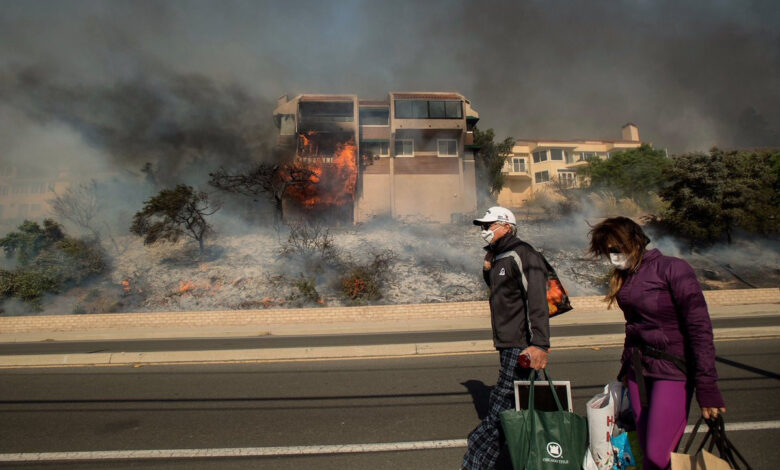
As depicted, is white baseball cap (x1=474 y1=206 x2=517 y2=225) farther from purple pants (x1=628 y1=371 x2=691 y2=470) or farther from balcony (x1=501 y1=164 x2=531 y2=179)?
balcony (x1=501 y1=164 x2=531 y2=179)

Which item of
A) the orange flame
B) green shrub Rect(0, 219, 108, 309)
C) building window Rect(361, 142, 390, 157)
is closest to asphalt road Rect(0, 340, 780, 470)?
the orange flame

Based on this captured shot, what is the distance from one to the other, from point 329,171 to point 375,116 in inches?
225

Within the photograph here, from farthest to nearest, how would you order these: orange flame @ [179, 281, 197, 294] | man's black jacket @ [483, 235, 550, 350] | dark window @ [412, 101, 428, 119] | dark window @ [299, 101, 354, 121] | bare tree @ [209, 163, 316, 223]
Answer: dark window @ [412, 101, 428, 119]
dark window @ [299, 101, 354, 121]
bare tree @ [209, 163, 316, 223]
orange flame @ [179, 281, 197, 294]
man's black jacket @ [483, 235, 550, 350]

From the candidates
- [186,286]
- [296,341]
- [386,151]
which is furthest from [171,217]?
[296,341]

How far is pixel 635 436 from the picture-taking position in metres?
2.52

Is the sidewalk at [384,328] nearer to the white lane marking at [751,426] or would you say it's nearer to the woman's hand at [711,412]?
the white lane marking at [751,426]

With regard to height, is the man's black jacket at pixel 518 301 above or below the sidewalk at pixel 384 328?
above

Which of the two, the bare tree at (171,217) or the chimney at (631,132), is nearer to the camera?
the bare tree at (171,217)

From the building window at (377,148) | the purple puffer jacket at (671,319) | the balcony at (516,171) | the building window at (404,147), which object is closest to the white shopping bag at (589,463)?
the purple puffer jacket at (671,319)

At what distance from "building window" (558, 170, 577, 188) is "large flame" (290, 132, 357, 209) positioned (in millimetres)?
18559

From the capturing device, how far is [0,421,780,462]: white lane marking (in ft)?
11.8

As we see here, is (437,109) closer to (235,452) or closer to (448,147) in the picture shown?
(448,147)

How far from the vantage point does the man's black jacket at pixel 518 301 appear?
3002 mm

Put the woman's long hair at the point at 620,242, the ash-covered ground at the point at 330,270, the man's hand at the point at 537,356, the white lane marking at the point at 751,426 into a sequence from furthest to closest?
the ash-covered ground at the point at 330,270, the white lane marking at the point at 751,426, the man's hand at the point at 537,356, the woman's long hair at the point at 620,242
